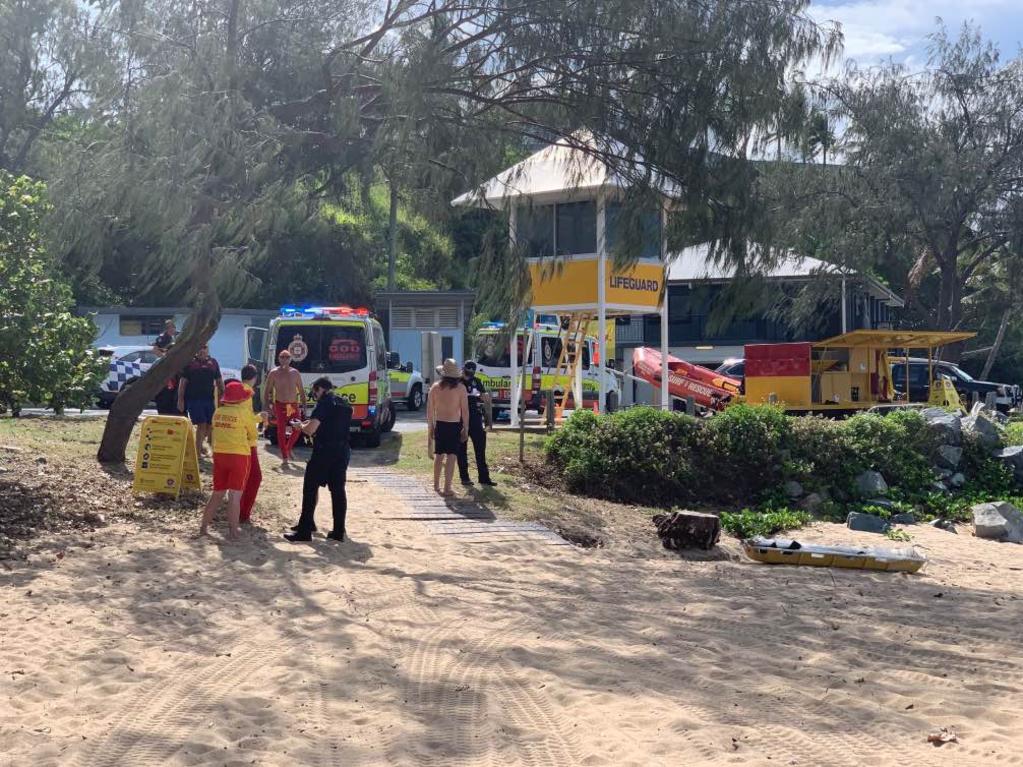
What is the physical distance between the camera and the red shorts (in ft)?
37.2

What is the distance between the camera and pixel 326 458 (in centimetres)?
1170

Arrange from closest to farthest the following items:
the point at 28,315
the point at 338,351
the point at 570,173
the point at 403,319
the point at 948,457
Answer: the point at 28,315
the point at 570,173
the point at 338,351
the point at 948,457
the point at 403,319

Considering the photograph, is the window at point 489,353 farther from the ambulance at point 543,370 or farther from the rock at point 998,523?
the rock at point 998,523

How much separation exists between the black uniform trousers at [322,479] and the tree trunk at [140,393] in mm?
3310

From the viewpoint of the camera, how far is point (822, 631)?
356 inches

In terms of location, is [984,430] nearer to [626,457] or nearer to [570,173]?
[626,457]

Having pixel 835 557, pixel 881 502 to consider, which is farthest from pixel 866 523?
pixel 835 557

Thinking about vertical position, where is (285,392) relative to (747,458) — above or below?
above

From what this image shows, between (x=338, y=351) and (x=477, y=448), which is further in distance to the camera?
(x=338, y=351)

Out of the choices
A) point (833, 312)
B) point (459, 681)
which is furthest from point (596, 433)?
point (833, 312)

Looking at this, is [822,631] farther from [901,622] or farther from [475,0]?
[475,0]

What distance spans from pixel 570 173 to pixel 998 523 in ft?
27.4

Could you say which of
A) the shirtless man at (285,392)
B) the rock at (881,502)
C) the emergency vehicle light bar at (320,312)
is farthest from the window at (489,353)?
the rock at (881,502)

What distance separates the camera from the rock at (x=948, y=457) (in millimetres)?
20375
